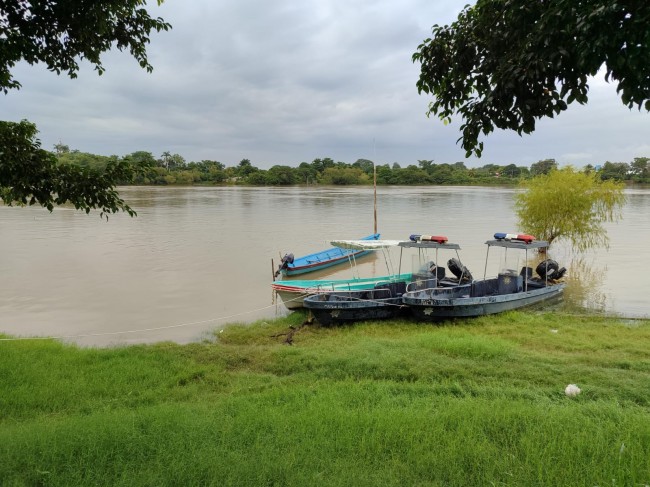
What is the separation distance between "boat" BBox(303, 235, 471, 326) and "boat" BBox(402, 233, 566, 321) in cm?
35

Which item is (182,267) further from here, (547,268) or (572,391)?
(572,391)

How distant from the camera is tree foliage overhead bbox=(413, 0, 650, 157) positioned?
254cm

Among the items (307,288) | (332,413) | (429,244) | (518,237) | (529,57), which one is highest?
(529,57)

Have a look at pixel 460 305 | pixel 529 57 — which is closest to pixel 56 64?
pixel 529 57

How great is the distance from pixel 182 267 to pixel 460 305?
12.4m

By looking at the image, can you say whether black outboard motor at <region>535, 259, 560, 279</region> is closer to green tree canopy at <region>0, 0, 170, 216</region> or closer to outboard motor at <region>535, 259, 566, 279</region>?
outboard motor at <region>535, 259, 566, 279</region>

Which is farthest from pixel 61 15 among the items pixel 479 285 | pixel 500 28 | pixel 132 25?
pixel 479 285

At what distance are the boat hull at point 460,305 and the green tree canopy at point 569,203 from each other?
925 cm

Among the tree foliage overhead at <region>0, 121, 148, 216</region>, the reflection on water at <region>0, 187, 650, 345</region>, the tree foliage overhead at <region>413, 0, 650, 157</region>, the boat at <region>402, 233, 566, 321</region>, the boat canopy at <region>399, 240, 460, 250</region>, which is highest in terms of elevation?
the tree foliage overhead at <region>413, 0, 650, 157</region>

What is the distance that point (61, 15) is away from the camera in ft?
14.8

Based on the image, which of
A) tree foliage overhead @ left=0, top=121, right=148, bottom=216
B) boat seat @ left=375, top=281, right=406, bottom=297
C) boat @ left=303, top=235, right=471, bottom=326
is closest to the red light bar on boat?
boat @ left=303, top=235, right=471, bottom=326

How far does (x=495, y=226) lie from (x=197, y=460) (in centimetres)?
3398

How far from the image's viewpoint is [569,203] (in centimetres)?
2027

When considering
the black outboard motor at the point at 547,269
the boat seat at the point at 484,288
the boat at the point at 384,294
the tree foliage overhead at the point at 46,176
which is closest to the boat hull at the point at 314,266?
the boat at the point at 384,294
